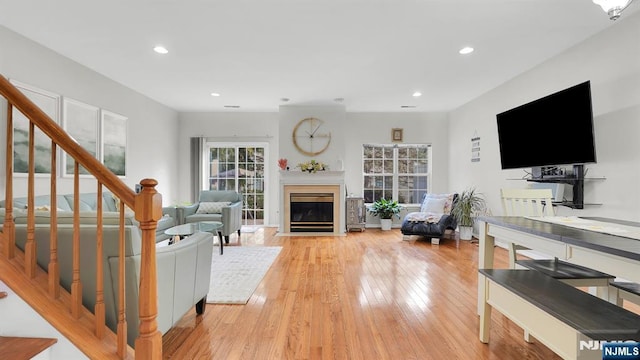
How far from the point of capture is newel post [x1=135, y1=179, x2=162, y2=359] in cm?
131

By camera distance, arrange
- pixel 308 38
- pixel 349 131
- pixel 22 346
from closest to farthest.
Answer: pixel 22 346
pixel 308 38
pixel 349 131

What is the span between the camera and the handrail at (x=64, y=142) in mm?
1339

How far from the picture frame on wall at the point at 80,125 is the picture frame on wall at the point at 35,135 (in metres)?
0.16

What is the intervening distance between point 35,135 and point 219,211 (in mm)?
2541

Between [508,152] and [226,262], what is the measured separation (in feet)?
13.0

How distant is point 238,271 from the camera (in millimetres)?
3514

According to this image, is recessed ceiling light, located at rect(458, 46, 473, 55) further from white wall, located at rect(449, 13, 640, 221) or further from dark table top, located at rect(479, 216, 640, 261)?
dark table top, located at rect(479, 216, 640, 261)

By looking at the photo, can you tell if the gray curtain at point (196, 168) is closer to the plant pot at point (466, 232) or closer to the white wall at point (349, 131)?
the white wall at point (349, 131)

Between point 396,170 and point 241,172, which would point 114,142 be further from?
point 396,170

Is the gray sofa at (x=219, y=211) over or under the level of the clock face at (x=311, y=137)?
under

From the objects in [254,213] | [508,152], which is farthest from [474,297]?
[254,213]

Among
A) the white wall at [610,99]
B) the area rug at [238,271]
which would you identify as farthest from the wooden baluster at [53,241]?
the white wall at [610,99]

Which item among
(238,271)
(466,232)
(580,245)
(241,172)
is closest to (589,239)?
(580,245)

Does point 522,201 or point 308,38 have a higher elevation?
point 308,38
